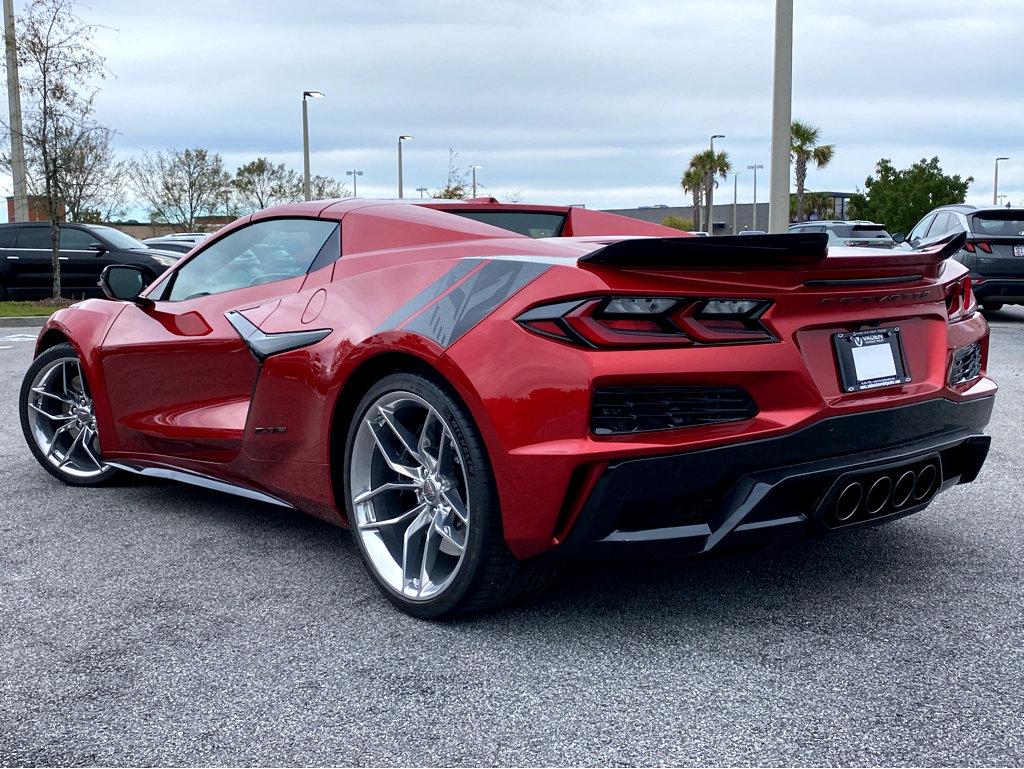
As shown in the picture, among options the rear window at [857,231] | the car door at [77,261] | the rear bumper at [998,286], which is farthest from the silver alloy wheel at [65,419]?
the rear window at [857,231]

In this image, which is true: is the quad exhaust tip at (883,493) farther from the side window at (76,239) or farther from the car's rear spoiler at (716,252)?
the side window at (76,239)

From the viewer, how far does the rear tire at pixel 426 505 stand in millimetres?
3043

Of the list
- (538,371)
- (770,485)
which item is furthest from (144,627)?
(770,485)

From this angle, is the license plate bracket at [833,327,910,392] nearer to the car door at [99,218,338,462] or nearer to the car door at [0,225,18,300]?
the car door at [99,218,338,462]

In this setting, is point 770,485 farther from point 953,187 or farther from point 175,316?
point 953,187

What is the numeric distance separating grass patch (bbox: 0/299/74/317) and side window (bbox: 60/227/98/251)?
38.8 inches

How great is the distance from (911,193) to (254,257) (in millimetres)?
54287

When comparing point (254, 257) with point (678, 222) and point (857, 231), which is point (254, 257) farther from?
point (678, 222)

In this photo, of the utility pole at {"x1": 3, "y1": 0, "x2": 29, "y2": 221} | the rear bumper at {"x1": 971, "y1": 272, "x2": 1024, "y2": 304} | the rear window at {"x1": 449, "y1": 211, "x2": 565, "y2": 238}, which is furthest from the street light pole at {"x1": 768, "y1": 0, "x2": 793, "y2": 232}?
the utility pole at {"x1": 3, "y1": 0, "x2": 29, "y2": 221}

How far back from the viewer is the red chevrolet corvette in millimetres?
2836

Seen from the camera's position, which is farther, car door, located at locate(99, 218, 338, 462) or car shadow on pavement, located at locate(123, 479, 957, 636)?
car door, located at locate(99, 218, 338, 462)

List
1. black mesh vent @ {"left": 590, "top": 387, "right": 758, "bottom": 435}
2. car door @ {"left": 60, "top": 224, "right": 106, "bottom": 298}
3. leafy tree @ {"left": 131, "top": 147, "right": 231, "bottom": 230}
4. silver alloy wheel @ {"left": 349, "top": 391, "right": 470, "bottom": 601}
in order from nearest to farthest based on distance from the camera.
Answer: black mesh vent @ {"left": 590, "top": 387, "right": 758, "bottom": 435} < silver alloy wheel @ {"left": 349, "top": 391, "right": 470, "bottom": 601} < car door @ {"left": 60, "top": 224, "right": 106, "bottom": 298} < leafy tree @ {"left": 131, "top": 147, "right": 231, "bottom": 230}

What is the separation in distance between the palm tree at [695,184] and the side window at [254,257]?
233 feet

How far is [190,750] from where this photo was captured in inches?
97.2
